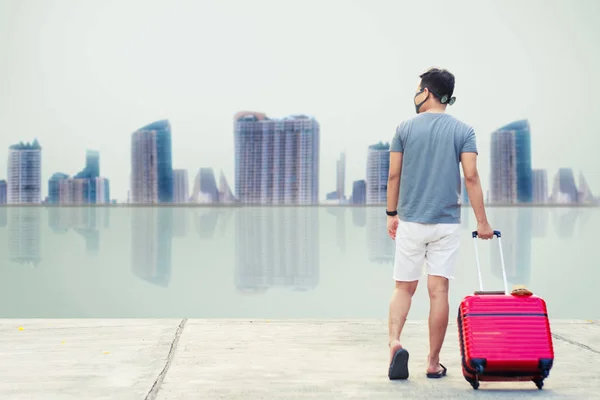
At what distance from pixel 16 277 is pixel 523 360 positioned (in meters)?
19.5

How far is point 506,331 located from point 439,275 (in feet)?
1.43

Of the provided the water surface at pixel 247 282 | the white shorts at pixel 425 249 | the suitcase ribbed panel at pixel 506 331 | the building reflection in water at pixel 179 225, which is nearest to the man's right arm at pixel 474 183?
the white shorts at pixel 425 249

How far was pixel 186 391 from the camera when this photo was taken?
12.3ft

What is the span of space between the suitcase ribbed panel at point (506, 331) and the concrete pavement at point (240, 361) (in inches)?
7.3

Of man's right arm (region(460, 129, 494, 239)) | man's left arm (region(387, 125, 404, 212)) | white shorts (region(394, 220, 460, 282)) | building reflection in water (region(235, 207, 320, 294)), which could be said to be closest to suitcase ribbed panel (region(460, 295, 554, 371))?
white shorts (region(394, 220, 460, 282))

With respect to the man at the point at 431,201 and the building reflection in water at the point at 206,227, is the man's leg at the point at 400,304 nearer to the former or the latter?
the man at the point at 431,201

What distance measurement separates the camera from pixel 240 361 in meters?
4.40

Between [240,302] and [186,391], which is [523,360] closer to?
[186,391]

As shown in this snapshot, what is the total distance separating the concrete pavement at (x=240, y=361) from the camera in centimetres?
375

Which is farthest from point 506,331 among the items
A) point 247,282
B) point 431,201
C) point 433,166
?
point 247,282

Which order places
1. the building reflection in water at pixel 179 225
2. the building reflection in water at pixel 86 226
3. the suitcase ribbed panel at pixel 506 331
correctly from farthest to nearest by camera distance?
1. the building reflection in water at pixel 179 225
2. the building reflection in water at pixel 86 226
3. the suitcase ribbed panel at pixel 506 331

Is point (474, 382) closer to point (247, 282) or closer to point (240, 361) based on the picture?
point (240, 361)

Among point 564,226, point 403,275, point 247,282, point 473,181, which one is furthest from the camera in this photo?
point 564,226

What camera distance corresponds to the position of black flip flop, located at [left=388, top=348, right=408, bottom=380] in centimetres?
387
